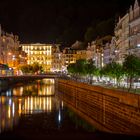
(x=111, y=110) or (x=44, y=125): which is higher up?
(x=111, y=110)

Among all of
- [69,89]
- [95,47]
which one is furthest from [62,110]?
[95,47]

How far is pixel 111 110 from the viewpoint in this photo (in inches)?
2014

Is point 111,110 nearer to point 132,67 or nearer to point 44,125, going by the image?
point 44,125

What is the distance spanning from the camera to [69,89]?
315 ft

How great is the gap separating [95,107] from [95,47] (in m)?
114

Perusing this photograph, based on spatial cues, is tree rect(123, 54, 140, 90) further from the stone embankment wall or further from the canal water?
the canal water

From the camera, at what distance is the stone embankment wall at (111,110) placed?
1571 inches

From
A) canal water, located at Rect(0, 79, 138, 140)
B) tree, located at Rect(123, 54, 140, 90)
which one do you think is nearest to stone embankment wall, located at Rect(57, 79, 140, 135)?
canal water, located at Rect(0, 79, 138, 140)

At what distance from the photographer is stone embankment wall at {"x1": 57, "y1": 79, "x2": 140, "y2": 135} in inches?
1571

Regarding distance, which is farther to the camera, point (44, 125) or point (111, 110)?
point (111, 110)

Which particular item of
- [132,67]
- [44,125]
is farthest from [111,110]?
[132,67]

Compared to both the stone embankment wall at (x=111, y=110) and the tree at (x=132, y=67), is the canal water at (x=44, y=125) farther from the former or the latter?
the tree at (x=132, y=67)

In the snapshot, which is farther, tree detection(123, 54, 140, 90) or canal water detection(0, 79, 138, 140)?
tree detection(123, 54, 140, 90)

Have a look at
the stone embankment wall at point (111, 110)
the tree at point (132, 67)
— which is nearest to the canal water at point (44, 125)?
the stone embankment wall at point (111, 110)
